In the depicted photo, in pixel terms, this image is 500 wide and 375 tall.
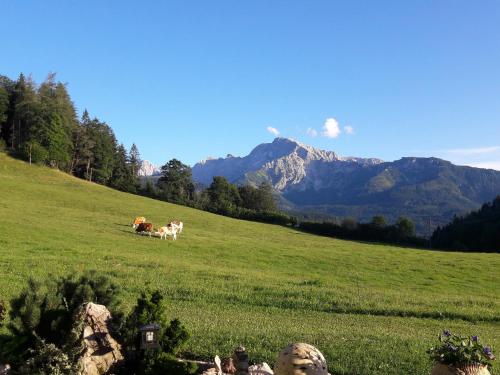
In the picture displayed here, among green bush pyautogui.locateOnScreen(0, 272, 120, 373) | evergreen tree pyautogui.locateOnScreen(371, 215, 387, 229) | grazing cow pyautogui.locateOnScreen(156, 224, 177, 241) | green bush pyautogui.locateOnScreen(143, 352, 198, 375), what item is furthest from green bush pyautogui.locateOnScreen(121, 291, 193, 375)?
evergreen tree pyautogui.locateOnScreen(371, 215, 387, 229)

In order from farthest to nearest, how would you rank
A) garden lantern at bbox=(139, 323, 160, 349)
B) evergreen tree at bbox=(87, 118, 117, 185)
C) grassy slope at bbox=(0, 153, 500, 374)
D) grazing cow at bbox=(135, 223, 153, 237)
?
evergreen tree at bbox=(87, 118, 117, 185), grazing cow at bbox=(135, 223, 153, 237), grassy slope at bbox=(0, 153, 500, 374), garden lantern at bbox=(139, 323, 160, 349)

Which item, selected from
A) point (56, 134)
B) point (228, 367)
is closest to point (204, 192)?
point (56, 134)

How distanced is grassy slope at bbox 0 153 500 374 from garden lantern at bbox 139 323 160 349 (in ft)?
7.55

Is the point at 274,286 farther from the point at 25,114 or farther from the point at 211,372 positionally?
the point at 25,114

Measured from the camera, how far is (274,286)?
22.8 metres

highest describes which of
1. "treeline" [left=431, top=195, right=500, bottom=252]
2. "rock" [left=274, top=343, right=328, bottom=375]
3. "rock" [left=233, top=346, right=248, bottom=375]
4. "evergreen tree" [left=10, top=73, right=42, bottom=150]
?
"evergreen tree" [left=10, top=73, right=42, bottom=150]

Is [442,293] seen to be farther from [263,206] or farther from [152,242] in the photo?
[263,206]

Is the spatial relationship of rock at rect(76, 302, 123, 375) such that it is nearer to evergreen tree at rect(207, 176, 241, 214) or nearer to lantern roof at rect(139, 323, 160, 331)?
lantern roof at rect(139, 323, 160, 331)

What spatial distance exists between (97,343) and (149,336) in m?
1.01

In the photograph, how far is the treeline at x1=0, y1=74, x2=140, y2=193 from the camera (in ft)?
300

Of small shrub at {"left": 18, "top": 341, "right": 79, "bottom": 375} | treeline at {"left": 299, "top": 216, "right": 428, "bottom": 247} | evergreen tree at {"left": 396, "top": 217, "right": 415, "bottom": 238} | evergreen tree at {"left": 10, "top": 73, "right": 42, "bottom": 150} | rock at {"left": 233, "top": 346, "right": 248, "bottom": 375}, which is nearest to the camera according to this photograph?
small shrub at {"left": 18, "top": 341, "right": 79, "bottom": 375}

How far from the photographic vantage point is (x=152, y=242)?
38281mm

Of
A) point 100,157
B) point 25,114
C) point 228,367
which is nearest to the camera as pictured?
point 228,367

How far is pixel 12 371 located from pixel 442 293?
2491 cm
